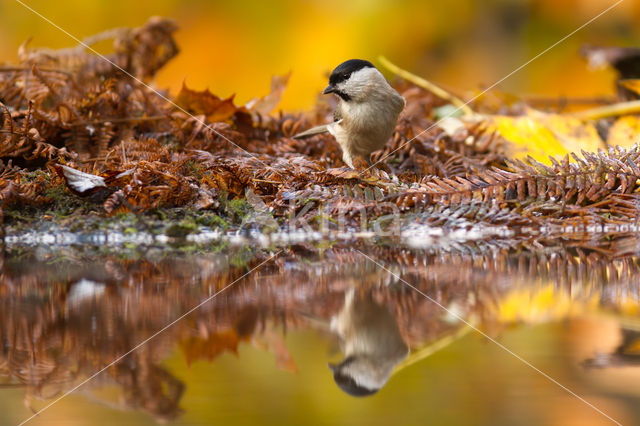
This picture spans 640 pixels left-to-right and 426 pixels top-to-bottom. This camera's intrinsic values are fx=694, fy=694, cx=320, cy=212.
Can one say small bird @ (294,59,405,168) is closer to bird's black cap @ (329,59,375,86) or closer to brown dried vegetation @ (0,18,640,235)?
bird's black cap @ (329,59,375,86)

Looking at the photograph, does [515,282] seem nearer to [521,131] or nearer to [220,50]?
[521,131]

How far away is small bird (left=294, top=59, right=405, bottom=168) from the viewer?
3.37m

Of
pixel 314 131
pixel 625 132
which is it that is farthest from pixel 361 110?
pixel 625 132

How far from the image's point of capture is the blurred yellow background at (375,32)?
21.1 ft

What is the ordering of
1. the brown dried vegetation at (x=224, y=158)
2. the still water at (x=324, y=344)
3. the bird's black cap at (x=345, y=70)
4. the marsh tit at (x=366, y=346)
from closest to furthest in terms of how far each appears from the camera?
the still water at (x=324, y=344) < the marsh tit at (x=366, y=346) < the brown dried vegetation at (x=224, y=158) < the bird's black cap at (x=345, y=70)

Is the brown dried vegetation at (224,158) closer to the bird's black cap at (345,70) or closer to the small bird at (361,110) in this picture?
the small bird at (361,110)

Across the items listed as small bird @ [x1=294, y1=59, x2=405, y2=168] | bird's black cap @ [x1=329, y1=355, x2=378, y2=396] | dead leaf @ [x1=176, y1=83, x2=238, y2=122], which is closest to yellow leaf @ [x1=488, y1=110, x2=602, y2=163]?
small bird @ [x1=294, y1=59, x2=405, y2=168]

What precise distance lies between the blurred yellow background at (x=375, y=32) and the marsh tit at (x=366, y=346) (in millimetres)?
5027

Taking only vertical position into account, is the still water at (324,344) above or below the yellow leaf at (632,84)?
below

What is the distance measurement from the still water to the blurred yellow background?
473cm

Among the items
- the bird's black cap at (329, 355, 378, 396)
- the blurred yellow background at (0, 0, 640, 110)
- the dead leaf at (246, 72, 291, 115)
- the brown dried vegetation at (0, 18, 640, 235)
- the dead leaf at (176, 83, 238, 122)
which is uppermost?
the blurred yellow background at (0, 0, 640, 110)

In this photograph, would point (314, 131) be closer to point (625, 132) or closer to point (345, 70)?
point (345, 70)

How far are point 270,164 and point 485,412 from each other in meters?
2.14

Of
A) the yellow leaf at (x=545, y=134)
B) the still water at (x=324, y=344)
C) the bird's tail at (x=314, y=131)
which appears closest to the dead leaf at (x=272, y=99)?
the bird's tail at (x=314, y=131)
